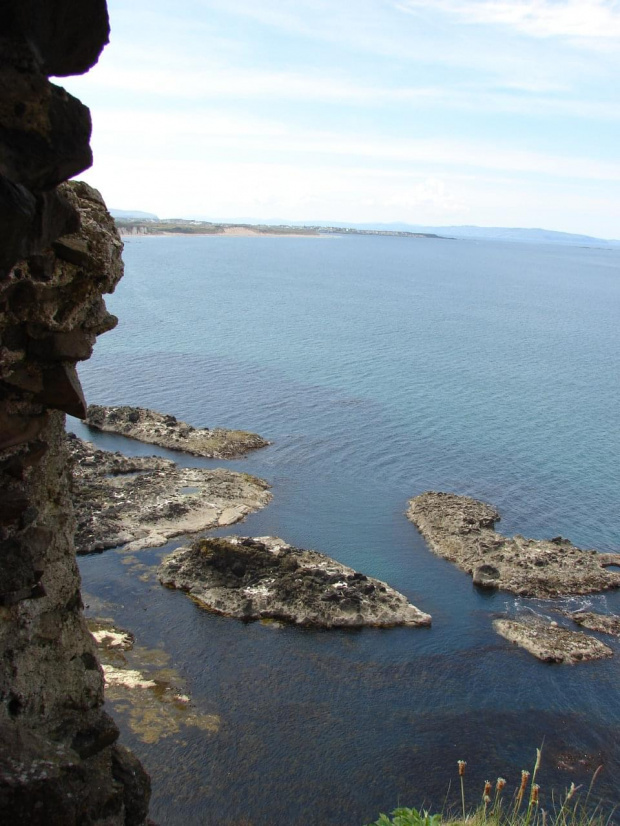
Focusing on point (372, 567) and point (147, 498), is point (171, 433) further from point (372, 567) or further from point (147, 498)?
point (372, 567)

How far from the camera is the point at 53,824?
16.2 m

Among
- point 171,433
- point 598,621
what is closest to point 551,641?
point 598,621

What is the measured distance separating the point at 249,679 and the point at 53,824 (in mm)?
21262

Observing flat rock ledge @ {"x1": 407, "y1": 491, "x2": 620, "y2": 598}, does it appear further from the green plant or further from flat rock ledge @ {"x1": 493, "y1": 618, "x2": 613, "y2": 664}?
the green plant

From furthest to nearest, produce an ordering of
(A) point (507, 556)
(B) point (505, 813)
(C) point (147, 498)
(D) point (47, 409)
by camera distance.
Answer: (C) point (147, 498) → (A) point (507, 556) → (B) point (505, 813) → (D) point (47, 409)

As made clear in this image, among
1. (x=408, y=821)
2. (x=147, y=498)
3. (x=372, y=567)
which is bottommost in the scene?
(x=372, y=567)

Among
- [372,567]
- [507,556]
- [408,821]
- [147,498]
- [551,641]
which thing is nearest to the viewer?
[408,821]

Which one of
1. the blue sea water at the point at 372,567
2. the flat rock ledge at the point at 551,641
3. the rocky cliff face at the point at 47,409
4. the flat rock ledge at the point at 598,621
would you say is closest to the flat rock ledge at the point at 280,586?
the blue sea water at the point at 372,567

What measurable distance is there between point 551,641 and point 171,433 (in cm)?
4127

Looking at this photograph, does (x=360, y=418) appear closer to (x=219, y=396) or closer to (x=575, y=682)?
(x=219, y=396)

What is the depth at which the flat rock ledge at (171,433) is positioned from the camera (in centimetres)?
6956

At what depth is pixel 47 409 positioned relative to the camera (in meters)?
19.4

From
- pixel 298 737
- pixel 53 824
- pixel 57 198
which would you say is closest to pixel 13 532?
pixel 53 824

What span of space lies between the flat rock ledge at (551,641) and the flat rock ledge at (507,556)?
13.0 ft
